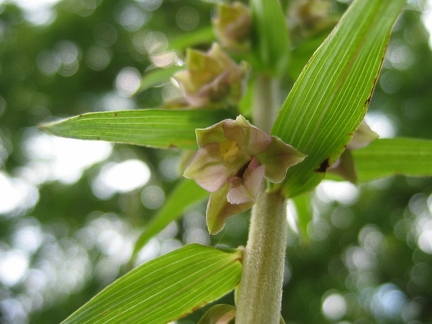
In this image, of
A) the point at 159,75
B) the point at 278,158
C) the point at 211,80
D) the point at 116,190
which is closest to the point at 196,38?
the point at 159,75

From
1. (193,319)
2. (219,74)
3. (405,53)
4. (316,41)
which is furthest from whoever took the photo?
(405,53)

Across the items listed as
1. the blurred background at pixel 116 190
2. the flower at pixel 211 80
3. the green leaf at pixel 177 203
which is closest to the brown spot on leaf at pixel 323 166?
the flower at pixel 211 80

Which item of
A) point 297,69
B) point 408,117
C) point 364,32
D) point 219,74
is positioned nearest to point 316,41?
point 297,69

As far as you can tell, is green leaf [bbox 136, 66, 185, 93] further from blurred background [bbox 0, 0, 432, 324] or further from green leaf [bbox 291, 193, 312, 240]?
blurred background [bbox 0, 0, 432, 324]

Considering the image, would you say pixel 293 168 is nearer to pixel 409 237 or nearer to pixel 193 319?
pixel 193 319

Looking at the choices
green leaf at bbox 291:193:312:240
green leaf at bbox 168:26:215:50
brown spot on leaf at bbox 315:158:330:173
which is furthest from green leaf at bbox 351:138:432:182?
green leaf at bbox 168:26:215:50

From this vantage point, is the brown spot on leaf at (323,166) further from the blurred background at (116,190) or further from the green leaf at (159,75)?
the blurred background at (116,190)
